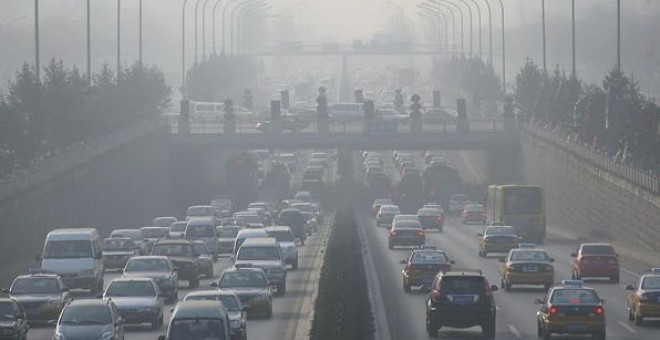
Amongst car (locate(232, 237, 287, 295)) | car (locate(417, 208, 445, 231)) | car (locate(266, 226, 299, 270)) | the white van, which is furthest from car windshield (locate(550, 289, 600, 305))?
car (locate(417, 208, 445, 231))

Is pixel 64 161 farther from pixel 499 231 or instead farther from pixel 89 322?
pixel 89 322

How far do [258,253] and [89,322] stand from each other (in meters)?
21.5

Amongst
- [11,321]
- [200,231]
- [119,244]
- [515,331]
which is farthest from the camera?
[200,231]

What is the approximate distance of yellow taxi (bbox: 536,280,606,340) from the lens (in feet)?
131

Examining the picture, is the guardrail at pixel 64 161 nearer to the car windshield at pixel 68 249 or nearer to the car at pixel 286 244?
the car at pixel 286 244

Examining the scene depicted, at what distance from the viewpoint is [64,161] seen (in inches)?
3413

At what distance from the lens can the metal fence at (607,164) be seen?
76.9 meters

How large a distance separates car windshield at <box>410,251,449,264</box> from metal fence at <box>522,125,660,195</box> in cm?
2124

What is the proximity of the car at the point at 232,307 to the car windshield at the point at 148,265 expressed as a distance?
11.5 metres

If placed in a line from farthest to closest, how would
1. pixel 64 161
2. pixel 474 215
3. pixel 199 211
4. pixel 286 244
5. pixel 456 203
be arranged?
1. pixel 456 203
2. pixel 474 215
3. pixel 199 211
4. pixel 64 161
5. pixel 286 244

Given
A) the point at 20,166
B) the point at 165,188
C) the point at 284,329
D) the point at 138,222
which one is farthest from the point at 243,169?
the point at 284,329

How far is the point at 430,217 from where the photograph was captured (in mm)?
101562

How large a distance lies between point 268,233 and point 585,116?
44.5 metres

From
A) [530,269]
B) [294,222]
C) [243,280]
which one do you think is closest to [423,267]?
[530,269]
